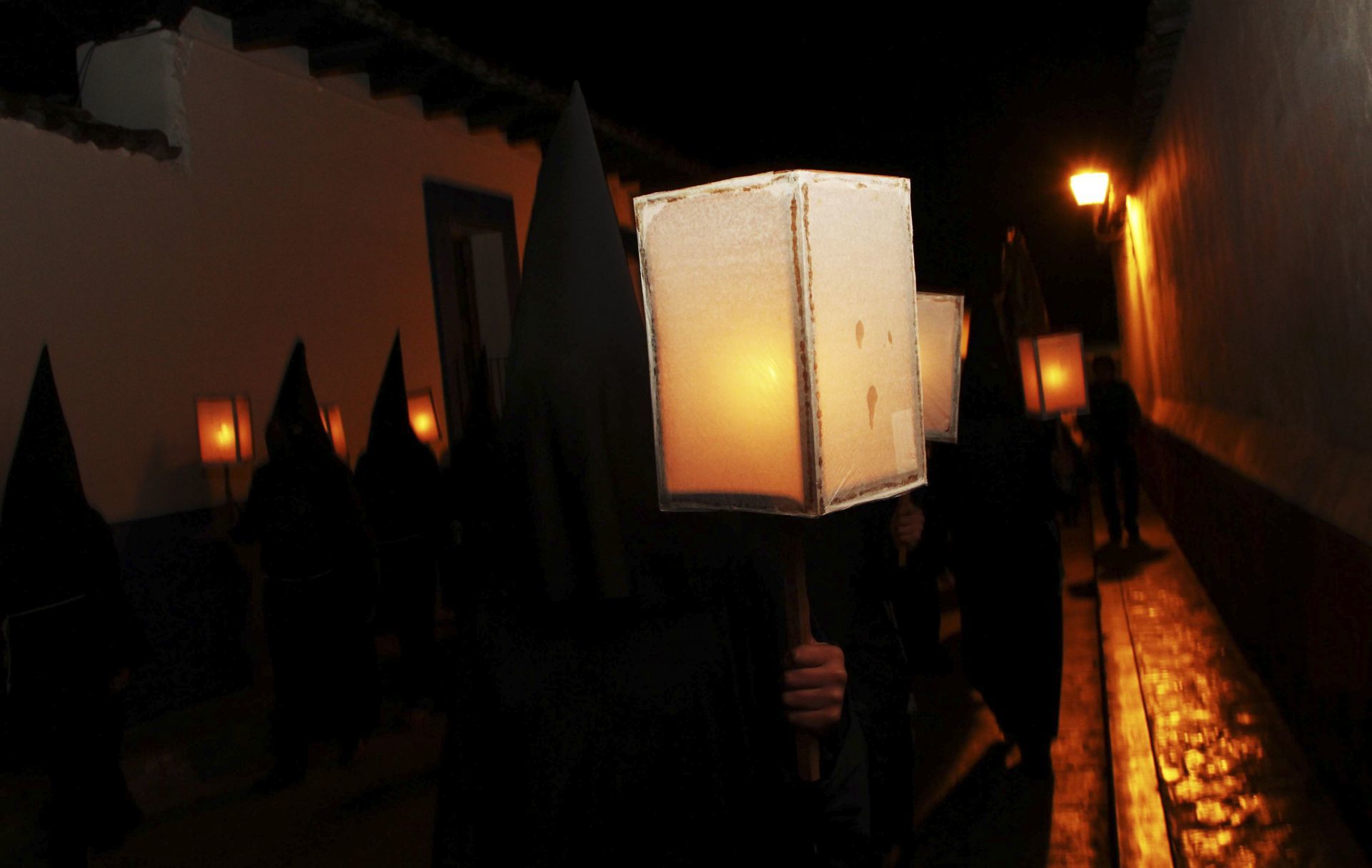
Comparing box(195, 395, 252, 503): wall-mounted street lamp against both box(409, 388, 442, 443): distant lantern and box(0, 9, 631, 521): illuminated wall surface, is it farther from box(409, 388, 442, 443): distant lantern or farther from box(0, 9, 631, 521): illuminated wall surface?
box(409, 388, 442, 443): distant lantern

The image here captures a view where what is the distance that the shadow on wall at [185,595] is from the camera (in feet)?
23.7

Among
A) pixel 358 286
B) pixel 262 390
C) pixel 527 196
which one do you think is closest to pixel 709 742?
pixel 262 390

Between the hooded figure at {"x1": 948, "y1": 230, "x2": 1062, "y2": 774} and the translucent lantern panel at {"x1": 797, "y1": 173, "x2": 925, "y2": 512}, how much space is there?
11.9ft

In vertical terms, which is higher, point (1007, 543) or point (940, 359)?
point (940, 359)

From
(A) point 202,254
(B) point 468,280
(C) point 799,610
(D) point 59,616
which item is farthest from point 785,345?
(B) point 468,280

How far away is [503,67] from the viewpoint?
9.84 metres

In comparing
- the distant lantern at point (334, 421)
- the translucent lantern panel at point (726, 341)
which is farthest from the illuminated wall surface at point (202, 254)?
the translucent lantern panel at point (726, 341)

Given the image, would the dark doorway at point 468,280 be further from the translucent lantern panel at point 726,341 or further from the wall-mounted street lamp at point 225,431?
the translucent lantern panel at point 726,341

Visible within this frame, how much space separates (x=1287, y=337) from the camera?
533cm

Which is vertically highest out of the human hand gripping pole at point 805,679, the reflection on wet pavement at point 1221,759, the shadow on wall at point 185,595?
the human hand gripping pole at point 805,679

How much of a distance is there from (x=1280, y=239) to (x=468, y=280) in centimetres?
846

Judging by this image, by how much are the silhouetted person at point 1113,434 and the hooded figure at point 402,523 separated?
6.45 m

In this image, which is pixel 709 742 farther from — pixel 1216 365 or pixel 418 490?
pixel 1216 365

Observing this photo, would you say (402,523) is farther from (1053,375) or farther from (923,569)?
(1053,375)
